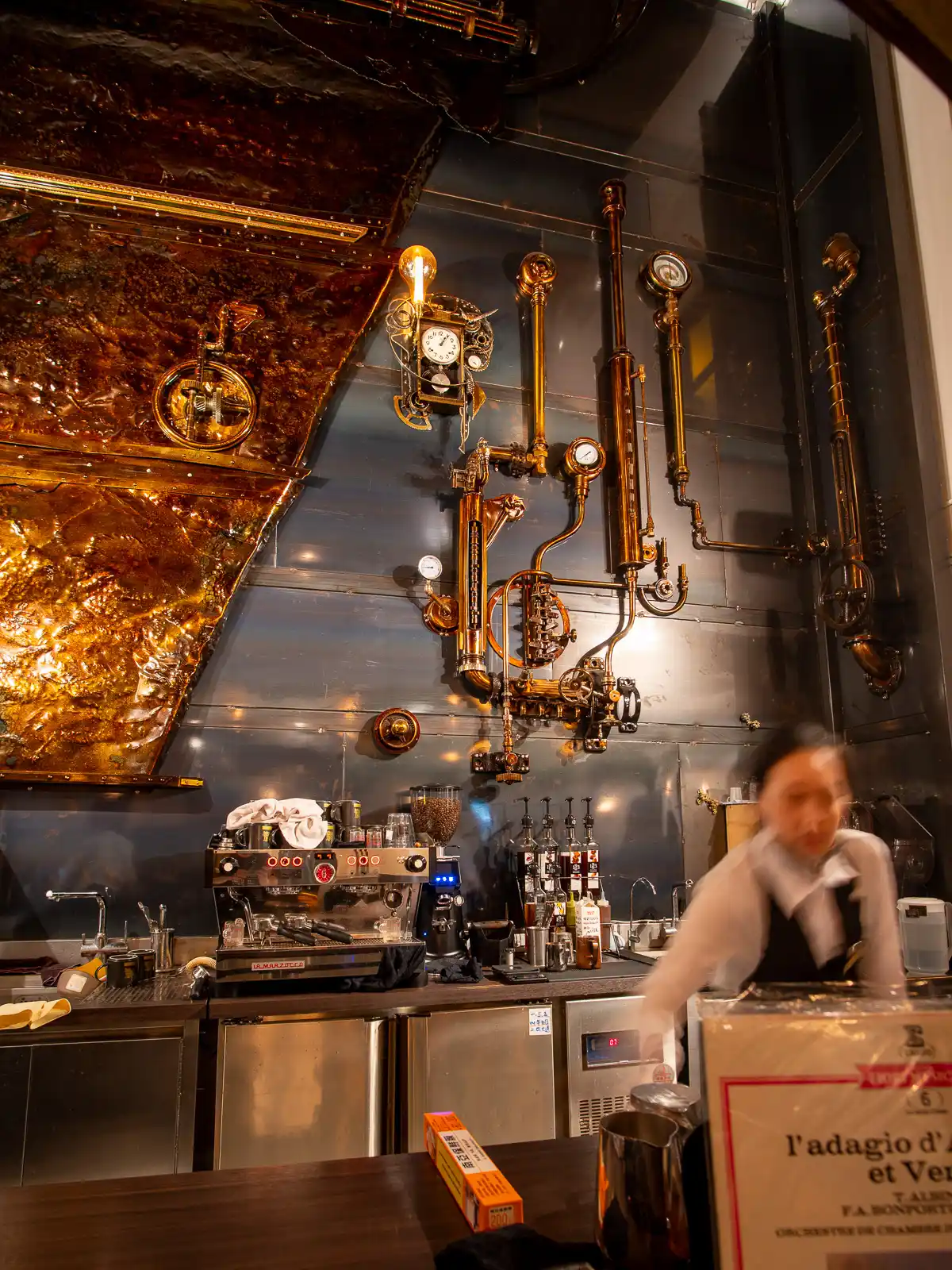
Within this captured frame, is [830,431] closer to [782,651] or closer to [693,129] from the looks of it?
[782,651]

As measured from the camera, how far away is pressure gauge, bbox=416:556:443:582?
485 cm

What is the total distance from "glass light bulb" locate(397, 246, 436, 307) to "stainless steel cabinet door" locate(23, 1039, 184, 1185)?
13.0 feet

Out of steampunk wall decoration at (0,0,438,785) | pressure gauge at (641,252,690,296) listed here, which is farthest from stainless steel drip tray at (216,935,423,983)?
pressure gauge at (641,252,690,296)

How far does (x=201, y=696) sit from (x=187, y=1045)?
173 centimetres

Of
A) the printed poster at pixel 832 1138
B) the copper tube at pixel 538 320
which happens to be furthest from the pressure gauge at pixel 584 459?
the printed poster at pixel 832 1138

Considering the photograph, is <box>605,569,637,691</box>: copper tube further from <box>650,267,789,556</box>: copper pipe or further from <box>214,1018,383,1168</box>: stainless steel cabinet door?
<box>214,1018,383,1168</box>: stainless steel cabinet door

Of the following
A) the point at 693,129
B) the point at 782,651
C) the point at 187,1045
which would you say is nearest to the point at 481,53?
the point at 693,129

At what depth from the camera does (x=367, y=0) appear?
5172 mm

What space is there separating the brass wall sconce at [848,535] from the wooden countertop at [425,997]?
2371mm

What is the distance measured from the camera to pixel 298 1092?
132 inches

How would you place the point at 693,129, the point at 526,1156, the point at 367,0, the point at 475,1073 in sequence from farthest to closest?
the point at 693,129 < the point at 367,0 < the point at 475,1073 < the point at 526,1156

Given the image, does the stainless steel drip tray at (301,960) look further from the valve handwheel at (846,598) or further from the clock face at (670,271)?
the clock face at (670,271)

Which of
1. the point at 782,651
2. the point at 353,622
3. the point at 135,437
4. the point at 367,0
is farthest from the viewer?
the point at 782,651

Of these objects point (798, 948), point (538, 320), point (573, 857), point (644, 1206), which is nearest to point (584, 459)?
point (538, 320)
